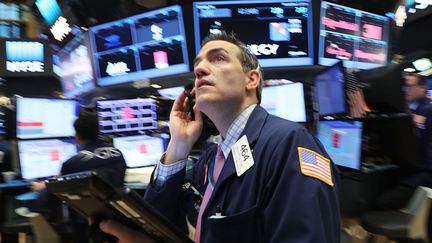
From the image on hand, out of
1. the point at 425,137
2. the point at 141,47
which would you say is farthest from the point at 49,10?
the point at 425,137

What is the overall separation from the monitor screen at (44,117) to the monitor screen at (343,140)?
7.22 ft

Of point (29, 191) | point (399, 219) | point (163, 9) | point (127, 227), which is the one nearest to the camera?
point (127, 227)

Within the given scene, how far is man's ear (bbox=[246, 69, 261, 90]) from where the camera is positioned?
1.59 metres

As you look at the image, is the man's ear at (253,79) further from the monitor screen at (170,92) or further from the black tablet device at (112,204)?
the monitor screen at (170,92)

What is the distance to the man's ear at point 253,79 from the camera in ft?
5.21

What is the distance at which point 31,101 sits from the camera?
156 inches

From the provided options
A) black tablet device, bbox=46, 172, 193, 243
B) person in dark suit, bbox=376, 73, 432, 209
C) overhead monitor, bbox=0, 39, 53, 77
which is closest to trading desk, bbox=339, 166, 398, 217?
person in dark suit, bbox=376, 73, 432, 209

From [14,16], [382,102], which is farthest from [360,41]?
[14,16]

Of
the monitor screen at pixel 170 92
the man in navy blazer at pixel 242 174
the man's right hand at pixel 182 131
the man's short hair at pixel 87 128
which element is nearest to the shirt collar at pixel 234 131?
the man in navy blazer at pixel 242 174

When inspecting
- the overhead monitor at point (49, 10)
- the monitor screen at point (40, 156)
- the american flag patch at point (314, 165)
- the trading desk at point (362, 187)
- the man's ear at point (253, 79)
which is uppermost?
the overhead monitor at point (49, 10)

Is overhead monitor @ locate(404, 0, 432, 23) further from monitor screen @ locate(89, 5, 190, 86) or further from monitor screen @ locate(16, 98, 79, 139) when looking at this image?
monitor screen @ locate(16, 98, 79, 139)

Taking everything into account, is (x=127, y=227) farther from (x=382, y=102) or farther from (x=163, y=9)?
(x=163, y=9)

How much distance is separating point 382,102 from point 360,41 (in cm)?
105

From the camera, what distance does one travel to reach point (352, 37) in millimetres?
4285
